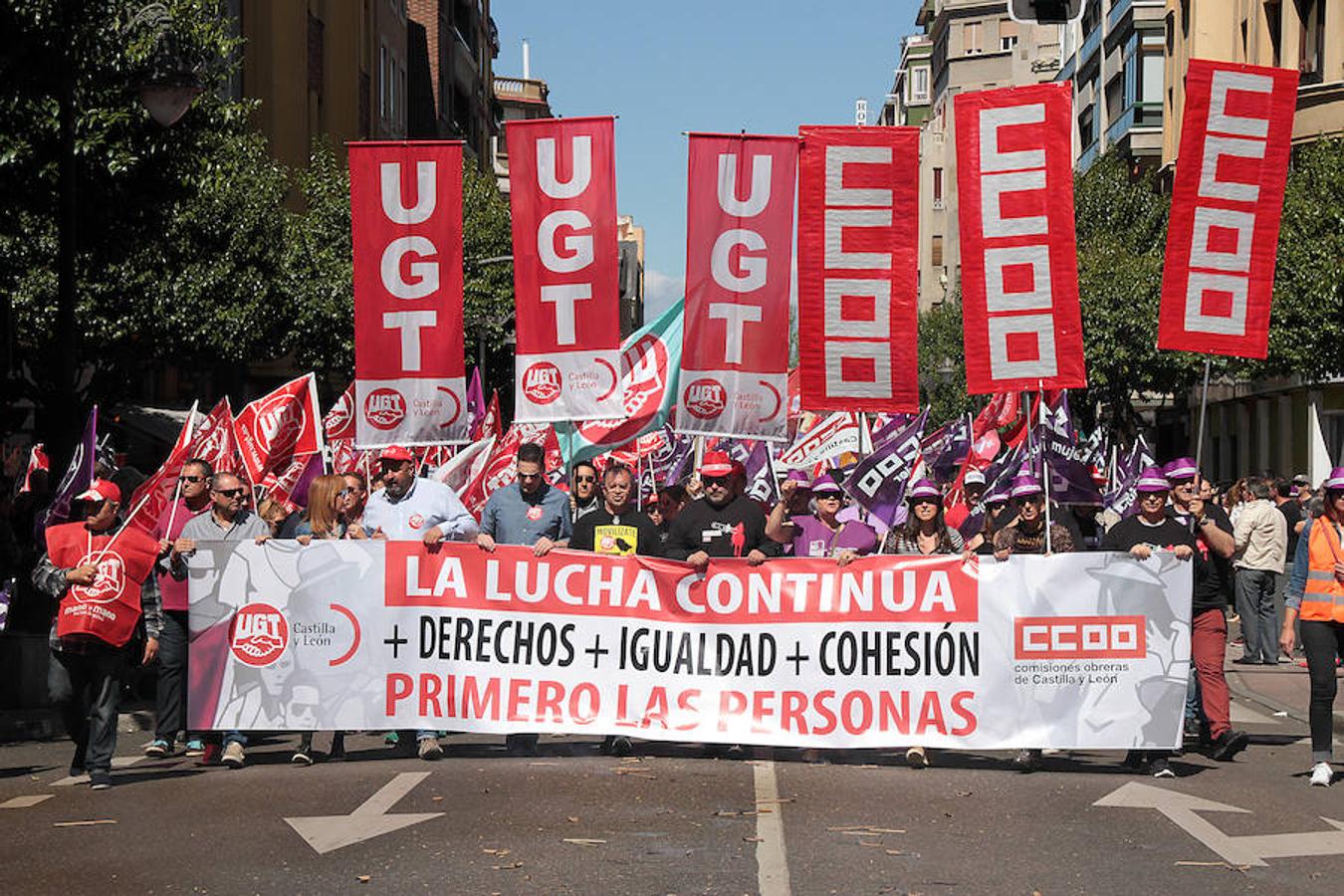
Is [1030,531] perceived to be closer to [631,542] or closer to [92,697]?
[631,542]

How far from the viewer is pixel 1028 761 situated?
11.7m

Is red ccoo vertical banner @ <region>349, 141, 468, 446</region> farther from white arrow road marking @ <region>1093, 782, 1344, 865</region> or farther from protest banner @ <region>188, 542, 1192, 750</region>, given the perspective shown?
white arrow road marking @ <region>1093, 782, 1344, 865</region>

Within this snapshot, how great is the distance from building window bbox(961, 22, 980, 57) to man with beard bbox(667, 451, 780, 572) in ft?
327

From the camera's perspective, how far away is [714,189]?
14695mm

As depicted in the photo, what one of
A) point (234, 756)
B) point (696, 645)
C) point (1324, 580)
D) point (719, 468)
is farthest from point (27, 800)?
point (1324, 580)

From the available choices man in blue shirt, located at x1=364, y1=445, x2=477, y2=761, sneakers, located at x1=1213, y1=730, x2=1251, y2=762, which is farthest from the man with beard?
sneakers, located at x1=1213, y1=730, x2=1251, y2=762

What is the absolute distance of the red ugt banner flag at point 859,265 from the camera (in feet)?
48.2

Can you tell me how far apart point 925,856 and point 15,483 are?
22.0 meters

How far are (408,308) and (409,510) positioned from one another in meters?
2.37

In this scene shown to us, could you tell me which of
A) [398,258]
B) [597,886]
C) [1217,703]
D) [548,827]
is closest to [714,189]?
[398,258]

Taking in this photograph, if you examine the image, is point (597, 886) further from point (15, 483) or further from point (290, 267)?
point (290, 267)

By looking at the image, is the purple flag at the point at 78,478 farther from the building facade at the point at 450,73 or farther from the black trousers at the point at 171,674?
the building facade at the point at 450,73

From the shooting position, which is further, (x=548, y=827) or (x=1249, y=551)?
(x=1249, y=551)

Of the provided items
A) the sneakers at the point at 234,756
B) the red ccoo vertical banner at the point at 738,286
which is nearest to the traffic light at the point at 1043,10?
the red ccoo vertical banner at the point at 738,286
